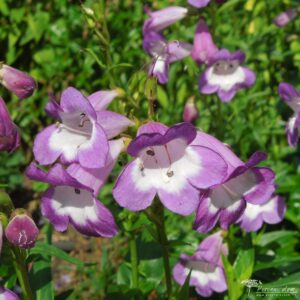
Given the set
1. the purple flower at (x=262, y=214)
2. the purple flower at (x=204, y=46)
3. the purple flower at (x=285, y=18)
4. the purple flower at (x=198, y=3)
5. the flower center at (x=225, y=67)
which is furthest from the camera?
the purple flower at (x=285, y=18)

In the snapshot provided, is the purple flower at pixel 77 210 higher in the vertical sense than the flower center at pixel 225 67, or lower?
higher

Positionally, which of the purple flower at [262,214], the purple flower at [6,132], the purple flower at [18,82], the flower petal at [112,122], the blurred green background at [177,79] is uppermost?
the purple flower at [18,82]

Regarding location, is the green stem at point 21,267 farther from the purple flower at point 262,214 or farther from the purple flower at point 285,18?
the purple flower at point 285,18

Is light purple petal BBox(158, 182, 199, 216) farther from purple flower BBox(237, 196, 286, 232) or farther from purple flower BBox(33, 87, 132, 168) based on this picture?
purple flower BBox(237, 196, 286, 232)

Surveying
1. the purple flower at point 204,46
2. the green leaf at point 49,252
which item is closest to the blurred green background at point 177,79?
the purple flower at point 204,46

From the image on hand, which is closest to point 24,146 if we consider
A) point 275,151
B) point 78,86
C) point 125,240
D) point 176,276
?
point 78,86

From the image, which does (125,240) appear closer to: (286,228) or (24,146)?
(286,228)
